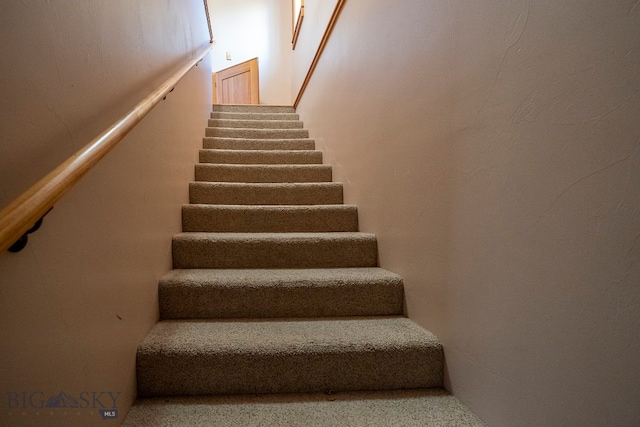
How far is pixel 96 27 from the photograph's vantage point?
2.81ft

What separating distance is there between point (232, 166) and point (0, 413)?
6.52ft

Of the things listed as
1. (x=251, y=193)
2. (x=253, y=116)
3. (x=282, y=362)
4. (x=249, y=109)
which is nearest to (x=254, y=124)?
(x=253, y=116)

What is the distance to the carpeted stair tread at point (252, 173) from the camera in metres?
2.38

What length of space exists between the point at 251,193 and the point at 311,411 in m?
1.40

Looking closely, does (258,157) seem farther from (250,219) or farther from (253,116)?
(253,116)

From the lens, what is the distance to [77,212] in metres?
0.76

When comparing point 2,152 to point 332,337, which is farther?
point 332,337

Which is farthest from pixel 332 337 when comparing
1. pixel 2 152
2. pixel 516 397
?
pixel 2 152

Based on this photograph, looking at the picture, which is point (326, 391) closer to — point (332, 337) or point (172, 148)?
point (332, 337)

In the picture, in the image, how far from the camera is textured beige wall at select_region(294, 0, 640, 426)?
611mm

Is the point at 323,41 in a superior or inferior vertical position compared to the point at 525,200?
superior

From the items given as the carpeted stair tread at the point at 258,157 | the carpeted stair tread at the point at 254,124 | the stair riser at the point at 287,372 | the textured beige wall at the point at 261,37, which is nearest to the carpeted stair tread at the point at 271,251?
the stair riser at the point at 287,372

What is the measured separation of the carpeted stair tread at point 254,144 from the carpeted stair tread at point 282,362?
1897 mm

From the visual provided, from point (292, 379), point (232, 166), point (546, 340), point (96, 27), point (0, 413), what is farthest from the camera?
point (232, 166)
